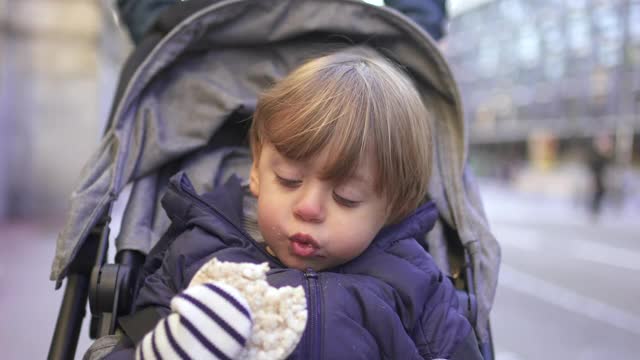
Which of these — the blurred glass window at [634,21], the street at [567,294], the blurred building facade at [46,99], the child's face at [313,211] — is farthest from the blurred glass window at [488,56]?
the child's face at [313,211]

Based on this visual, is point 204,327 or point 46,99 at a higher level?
point 204,327

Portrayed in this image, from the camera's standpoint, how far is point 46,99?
9188 millimetres

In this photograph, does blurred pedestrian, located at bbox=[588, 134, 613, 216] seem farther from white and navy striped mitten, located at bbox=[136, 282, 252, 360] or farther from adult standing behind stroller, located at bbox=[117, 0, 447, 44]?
white and navy striped mitten, located at bbox=[136, 282, 252, 360]

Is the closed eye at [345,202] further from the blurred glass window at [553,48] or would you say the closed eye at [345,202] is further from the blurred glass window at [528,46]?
the blurred glass window at [528,46]

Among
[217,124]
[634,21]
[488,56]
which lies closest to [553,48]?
[488,56]

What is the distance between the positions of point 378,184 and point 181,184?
48 centimetres

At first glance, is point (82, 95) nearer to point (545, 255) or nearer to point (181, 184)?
point (545, 255)

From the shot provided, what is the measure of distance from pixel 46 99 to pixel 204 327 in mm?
8943

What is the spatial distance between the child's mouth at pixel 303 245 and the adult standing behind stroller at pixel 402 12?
114cm

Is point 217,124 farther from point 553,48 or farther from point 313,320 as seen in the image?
point 553,48

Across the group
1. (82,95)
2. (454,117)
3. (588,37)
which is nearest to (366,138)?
(454,117)

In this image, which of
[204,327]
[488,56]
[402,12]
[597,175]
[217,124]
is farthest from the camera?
[488,56]

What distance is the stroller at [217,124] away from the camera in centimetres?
170

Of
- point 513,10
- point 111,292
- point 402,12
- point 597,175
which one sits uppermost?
point 402,12
